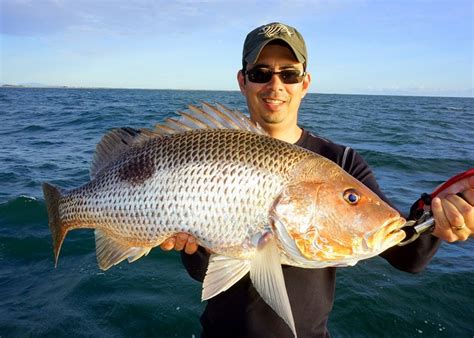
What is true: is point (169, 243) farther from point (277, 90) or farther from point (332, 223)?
point (277, 90)

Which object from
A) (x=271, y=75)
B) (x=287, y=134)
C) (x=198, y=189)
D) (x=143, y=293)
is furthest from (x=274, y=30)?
(x=143, y=293)

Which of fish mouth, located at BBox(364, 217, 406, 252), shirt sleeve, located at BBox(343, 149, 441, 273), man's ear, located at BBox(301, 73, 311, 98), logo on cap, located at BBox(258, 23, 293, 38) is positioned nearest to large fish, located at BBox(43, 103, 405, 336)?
fish mouth, located at BBox(364, 217, 406, 252)

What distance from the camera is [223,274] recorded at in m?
2.48

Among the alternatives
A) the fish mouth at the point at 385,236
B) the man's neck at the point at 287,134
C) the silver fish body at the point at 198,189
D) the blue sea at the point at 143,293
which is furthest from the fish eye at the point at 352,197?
the blue sea at the point at 143,293

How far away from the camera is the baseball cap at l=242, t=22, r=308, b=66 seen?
3.14 metres

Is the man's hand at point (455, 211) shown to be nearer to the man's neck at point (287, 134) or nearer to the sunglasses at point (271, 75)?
the man's neck at point (287, 134)

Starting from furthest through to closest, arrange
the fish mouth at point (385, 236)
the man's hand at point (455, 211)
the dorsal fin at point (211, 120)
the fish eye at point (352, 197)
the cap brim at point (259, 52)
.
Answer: the cap brim at point (259, 52) < the dorsal fin at point (211, 120) < the fish eye at point (352, 197) < the fish mouth at point (385, 236) < the man's hand at point (455, 211)

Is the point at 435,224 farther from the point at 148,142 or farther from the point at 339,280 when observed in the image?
the point at 339,280

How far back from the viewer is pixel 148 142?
9.40 feet

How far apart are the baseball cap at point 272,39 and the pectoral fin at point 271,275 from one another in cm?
156

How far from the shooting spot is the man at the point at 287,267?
8.08 ft

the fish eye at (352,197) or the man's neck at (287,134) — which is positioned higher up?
the man's neck at (287,134)

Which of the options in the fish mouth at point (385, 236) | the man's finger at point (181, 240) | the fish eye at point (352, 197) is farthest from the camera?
the man's finger at point (181, 240)

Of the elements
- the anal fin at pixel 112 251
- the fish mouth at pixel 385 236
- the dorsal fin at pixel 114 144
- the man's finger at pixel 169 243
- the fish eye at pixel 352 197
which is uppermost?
the dorsal fin at pixel 114 144
